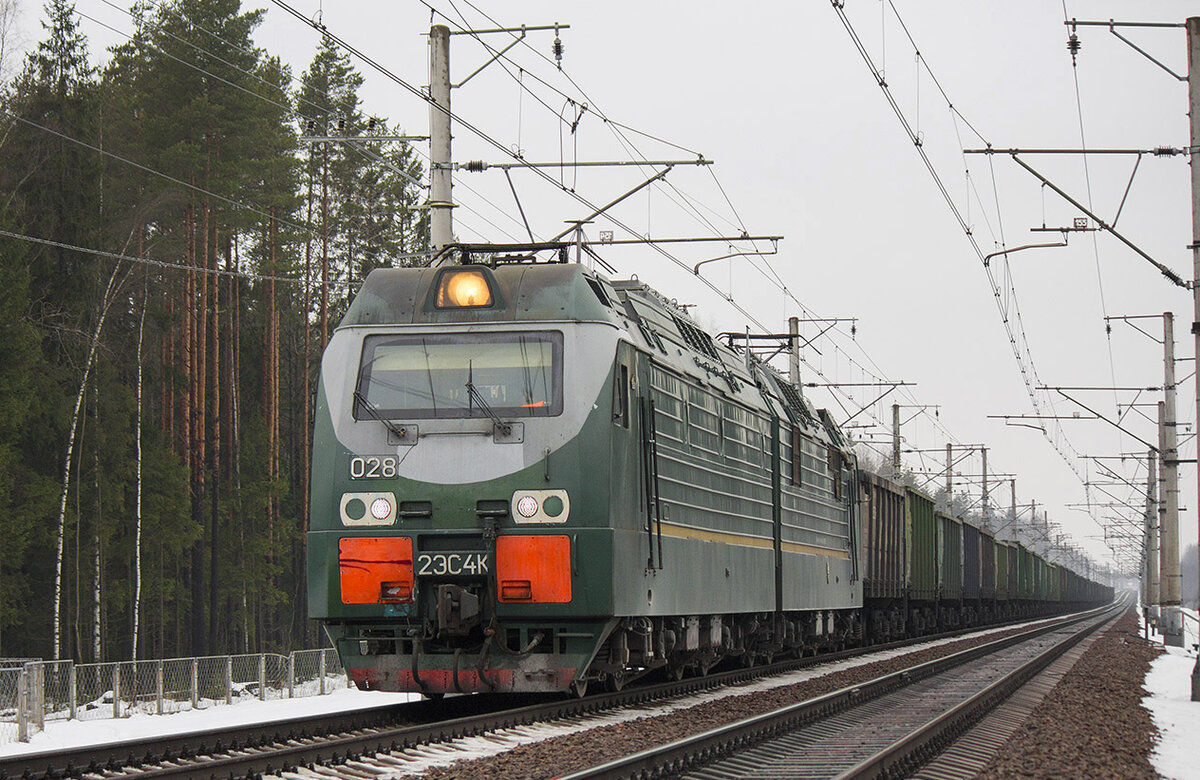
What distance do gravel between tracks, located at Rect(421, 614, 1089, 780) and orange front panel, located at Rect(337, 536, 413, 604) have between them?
81.9 inches

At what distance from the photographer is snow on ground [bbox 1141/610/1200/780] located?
11570 millimetres

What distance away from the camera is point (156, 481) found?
3769cm

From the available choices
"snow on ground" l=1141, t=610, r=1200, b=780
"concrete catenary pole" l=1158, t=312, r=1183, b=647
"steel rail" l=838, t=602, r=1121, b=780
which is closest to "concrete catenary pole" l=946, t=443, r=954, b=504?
"concrete catenary pole" l=1158, t=312, r=1183, b=647

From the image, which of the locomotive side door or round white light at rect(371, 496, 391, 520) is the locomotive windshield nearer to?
round white light at rect(371, 496, 391, 520)

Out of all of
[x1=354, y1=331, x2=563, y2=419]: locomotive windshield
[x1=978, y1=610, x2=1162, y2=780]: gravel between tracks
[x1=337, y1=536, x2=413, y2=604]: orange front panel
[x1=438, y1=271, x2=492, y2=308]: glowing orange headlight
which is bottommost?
[x1=978, y1=610, x2=1162, y2=780]: gravel between tracks

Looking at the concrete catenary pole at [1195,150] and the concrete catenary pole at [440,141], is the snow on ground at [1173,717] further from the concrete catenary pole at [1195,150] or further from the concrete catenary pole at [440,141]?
the concrete catenary pole at [440,141]

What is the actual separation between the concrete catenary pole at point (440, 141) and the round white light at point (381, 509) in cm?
653

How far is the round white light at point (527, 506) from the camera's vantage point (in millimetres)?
12609

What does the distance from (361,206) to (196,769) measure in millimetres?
42394

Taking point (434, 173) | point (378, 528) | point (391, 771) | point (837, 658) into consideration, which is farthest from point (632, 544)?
point (837, 658)

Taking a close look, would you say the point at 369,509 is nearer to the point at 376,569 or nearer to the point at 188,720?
the point at 376,569

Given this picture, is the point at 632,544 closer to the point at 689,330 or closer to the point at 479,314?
the point at 479,314

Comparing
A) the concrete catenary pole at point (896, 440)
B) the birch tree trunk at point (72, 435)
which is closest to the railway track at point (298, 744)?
the birch tree trunk at point (72, 435)

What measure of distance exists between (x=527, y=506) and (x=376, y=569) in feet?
4.67
